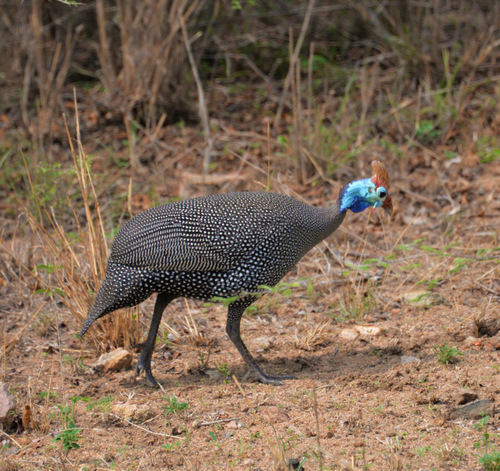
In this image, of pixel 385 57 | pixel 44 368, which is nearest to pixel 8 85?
pixel 385 57

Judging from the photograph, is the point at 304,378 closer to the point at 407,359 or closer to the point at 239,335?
the point at 239,335

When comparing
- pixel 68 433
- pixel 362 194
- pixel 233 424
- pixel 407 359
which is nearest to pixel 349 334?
pixel 407 359

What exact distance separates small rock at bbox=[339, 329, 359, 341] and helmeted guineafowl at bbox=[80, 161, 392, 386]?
0.65 meters

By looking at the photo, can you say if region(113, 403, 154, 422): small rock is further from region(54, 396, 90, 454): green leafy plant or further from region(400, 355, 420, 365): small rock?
region(400, 355, 420, 365): small rock

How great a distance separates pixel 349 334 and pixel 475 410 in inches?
45.1

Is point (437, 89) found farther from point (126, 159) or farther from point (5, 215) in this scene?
point (5, 215)

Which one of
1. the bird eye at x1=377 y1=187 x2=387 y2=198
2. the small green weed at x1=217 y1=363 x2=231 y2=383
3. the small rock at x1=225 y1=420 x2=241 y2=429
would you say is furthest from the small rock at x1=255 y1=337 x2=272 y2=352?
the bird eye at x1=377 y1=187 x2=387 y2=198

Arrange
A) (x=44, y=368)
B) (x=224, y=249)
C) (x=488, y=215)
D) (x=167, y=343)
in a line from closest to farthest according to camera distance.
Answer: (x=224, y=249) → (x=44, y=368) → (x=167, y=343) → (x=488, y=215)

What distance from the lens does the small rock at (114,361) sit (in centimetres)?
371

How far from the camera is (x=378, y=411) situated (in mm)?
3057

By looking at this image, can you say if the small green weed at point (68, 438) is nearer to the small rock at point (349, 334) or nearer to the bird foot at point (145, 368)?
the bird foot at point (145, 368)

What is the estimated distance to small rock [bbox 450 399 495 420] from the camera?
9.61 ft

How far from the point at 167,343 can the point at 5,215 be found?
2661mm

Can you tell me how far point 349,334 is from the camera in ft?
13.1
